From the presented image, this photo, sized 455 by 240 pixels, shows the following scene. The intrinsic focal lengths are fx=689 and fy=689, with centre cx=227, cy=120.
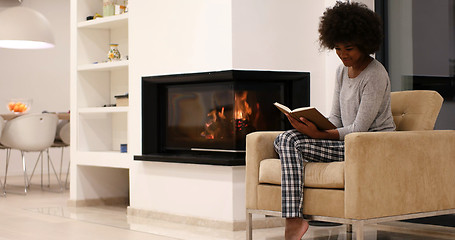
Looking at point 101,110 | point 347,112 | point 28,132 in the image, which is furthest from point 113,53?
point 347,112

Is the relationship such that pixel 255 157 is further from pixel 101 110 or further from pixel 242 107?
pixel 101 110

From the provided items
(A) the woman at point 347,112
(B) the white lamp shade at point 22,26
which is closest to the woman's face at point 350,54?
(A) the woman at point 347,112

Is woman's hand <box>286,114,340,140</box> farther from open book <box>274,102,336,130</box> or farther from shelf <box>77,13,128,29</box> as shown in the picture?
shelf <box>77,13,128,29</box>

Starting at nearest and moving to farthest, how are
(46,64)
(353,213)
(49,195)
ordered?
(353,213), (49,195), (46,64)

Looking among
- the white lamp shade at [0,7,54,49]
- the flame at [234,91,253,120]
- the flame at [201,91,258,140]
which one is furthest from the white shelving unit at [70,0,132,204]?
the white lamp shade at [0,7,54,49]

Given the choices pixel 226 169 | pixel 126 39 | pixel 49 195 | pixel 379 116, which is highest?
pixel 126 39

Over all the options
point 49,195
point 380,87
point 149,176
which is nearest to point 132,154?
point 149,176

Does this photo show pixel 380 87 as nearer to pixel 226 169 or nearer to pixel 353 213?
pixel 353 213

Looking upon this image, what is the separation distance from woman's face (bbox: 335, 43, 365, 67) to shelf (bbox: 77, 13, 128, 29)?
2229mm

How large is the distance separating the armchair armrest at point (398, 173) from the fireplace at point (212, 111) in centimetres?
114

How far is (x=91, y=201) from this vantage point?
5.54 meters

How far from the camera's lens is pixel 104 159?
526cm

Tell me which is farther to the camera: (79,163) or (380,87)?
(79,163)

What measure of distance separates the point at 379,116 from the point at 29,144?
4308mm
